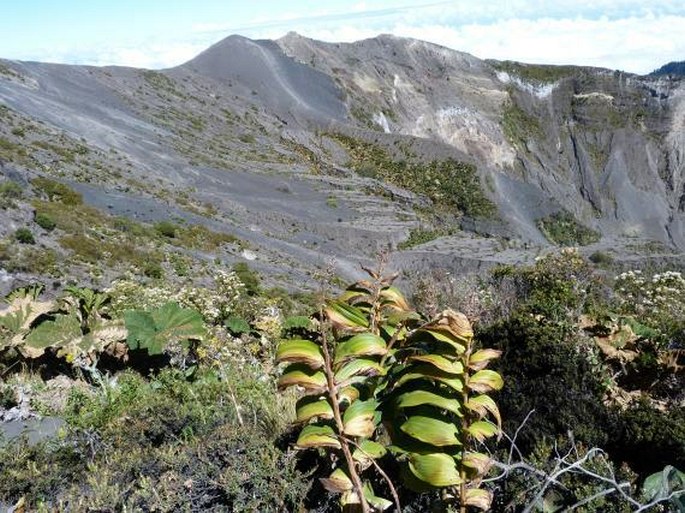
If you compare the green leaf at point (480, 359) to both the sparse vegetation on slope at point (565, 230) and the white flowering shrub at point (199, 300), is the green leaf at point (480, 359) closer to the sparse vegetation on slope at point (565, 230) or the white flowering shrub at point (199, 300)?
the white flowering shrub at point (199, 300)

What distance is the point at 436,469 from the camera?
99.0 inches

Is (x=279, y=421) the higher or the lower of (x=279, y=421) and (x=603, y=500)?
the lower

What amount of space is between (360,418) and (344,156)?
223 feet

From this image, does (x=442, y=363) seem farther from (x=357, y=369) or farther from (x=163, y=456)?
Answer: (x=163, y=456)

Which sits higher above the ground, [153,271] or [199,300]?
[199,300]

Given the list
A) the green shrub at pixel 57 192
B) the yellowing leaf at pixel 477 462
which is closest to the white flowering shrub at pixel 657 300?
the yellowing leaf at pixel 477 462

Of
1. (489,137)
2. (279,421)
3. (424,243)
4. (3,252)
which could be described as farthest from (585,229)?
(279,421)

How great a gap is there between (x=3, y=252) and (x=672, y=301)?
61.4ft

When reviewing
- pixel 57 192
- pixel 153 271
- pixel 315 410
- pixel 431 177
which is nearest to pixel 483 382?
pixel 315 410

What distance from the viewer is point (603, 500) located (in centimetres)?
265

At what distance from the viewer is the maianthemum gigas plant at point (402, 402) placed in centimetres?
251

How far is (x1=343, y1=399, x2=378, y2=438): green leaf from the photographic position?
2574 mm

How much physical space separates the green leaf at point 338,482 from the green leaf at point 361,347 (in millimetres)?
488

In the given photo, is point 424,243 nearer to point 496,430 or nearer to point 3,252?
point 3,252
